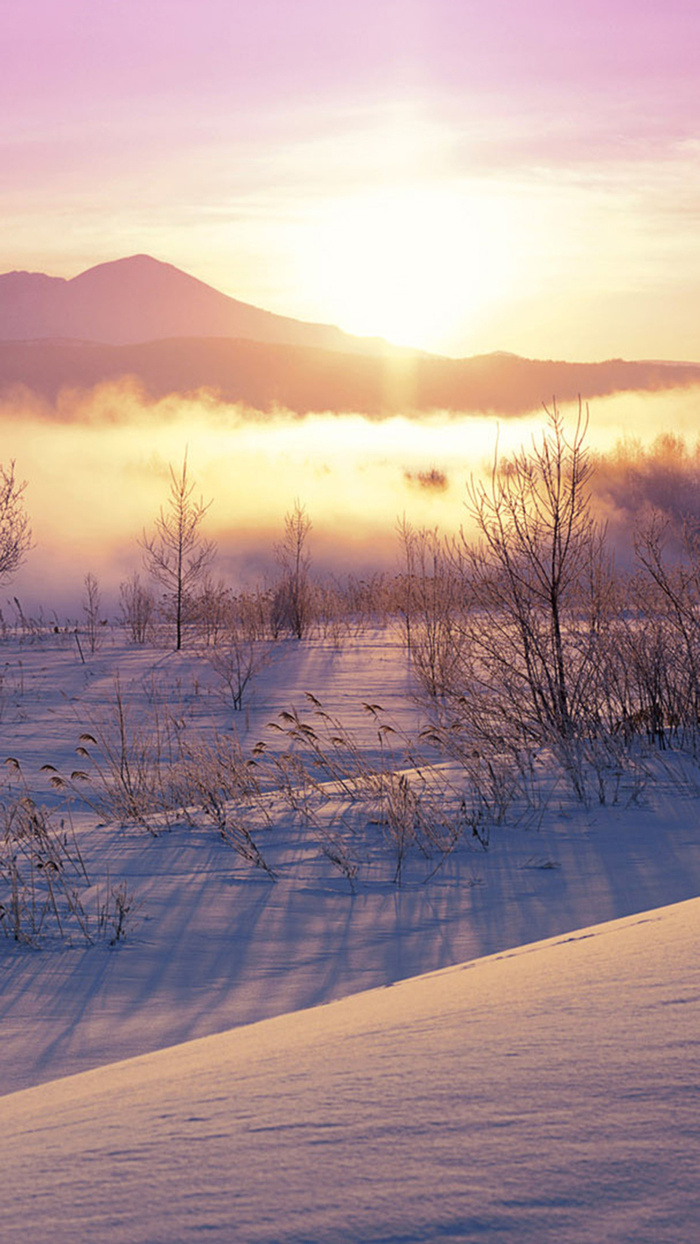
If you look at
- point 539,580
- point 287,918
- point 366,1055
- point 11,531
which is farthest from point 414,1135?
point 11,531

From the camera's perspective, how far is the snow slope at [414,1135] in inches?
45.3

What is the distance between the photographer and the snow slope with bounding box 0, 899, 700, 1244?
1151 millimetres

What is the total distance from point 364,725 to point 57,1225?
11.6 metres

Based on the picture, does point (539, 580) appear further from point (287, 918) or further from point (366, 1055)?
point (366, 1055)

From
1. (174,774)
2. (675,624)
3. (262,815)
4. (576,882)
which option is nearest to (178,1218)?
(576,882)

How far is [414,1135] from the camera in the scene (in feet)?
4.51

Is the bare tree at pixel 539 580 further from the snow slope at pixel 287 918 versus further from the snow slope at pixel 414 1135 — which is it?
the snow slope at pixel 414 1135

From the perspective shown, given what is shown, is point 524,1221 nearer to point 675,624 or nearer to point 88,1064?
point 88,1064

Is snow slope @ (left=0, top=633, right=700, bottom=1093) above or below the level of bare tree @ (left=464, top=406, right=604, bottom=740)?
below

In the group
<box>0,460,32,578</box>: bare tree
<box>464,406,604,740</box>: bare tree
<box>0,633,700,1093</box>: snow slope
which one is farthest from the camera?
<box>0,460,32,578</box>: bare tree

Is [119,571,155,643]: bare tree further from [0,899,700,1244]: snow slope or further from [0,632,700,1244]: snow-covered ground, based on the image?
[0,899,700,1244]: snow slope

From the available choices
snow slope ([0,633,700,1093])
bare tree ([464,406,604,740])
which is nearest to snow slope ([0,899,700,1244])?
snow slope ([0,633,700,1093])

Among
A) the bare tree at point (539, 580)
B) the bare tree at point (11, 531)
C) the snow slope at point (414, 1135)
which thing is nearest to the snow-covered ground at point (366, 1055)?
the snow slope at point (414, 1135)

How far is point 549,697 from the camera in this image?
8758mm
